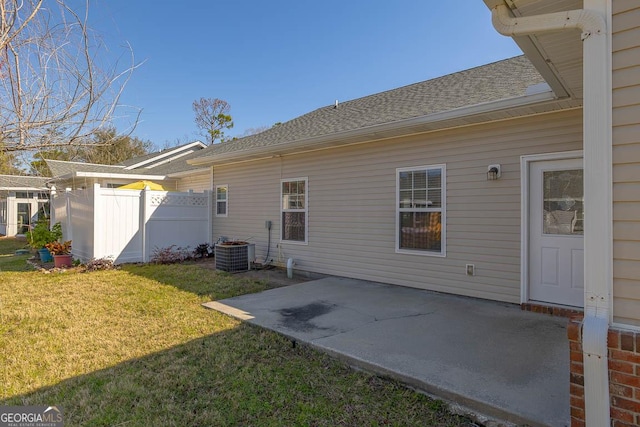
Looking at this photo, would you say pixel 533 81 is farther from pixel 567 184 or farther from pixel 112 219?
pixel 112 219

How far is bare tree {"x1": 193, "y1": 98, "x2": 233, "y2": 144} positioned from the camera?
30.6 meters

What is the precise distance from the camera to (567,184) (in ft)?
15.8

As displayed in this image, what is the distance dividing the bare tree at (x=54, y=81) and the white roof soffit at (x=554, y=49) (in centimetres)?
296

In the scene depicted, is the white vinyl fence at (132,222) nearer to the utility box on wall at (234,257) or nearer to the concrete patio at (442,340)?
the utility box on wall at (234,257)

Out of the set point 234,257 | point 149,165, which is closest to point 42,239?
point 234,257

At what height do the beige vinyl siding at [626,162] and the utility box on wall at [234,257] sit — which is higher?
the beige vinyl siding at [626,162]

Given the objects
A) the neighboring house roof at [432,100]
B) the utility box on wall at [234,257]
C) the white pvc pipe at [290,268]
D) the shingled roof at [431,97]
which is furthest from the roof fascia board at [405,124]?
the white pvc pipe at [290,268]

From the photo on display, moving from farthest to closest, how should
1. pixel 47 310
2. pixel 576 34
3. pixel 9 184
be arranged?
pixel 9 184, pixel 47 310, pixel 576 34

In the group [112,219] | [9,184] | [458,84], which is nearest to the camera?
[458,84]

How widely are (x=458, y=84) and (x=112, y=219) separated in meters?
8.70

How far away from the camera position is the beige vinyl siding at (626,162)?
6.29 ft

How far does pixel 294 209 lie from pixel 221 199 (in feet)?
11.0

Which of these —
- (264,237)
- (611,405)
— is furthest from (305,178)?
(611,405)

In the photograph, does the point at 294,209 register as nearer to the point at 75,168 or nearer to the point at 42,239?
the point at 42,239
